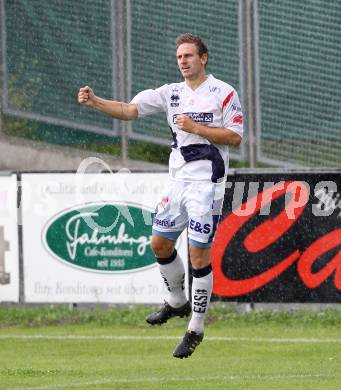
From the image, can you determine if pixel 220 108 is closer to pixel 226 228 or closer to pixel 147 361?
pixel 147 361

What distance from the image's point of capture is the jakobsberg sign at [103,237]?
1545 centimetres

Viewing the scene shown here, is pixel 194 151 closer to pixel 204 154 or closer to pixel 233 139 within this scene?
pixel 204 154

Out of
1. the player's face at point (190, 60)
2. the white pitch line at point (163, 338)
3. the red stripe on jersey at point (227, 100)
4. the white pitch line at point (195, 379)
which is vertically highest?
the player's face at point (190, 60)

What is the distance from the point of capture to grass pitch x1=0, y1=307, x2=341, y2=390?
1080 centimetres

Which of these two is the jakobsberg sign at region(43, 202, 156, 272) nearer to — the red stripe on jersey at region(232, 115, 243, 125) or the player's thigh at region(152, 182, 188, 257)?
the player's thigh at region(152, 182, 188, 257)

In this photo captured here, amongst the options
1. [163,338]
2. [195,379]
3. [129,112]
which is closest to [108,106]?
[129,112]

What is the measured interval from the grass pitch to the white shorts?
1.17 metres

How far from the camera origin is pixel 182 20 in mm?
17688

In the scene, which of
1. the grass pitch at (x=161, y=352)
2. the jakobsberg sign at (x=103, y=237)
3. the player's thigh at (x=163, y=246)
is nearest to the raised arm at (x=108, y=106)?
the player's thigh at (x=163, y=246)

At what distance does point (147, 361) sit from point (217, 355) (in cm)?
80

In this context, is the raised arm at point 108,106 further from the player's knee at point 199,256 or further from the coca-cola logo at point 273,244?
the coca-cola logo at point 273,244

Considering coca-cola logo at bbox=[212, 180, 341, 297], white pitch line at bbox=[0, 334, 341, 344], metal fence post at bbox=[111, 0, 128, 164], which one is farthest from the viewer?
metal fence post at bbox=[111, 0, 128, 164]

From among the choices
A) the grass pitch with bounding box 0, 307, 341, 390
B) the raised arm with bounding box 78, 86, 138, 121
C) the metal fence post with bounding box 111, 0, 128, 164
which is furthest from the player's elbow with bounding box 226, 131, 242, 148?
the metal fence post with bounding box 111, 0, 128, 164

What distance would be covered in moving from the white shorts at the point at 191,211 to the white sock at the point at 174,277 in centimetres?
22
